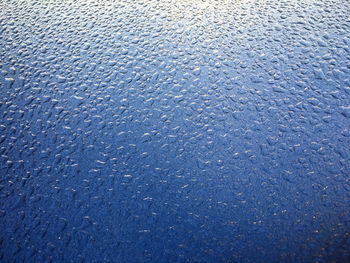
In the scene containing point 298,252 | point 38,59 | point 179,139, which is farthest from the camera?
point 38,59

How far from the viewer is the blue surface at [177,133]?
1.44ft

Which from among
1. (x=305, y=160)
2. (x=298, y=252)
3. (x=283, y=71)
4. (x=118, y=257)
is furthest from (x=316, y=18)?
(x=118, y=257)

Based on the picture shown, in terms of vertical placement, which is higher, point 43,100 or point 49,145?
point 43,100

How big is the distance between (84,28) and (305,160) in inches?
21.7

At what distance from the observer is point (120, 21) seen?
740 millimetres

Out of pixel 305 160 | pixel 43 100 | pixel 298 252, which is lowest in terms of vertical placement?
pixel 298 252

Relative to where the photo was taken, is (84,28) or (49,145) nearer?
(49,145)

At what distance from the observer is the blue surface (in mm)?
439

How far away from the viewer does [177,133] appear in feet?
1.78

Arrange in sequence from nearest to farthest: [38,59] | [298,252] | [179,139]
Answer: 1. [298,252]
2. [179,139]
3. [38,59]

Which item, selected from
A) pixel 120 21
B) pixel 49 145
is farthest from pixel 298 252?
pixel 120 21

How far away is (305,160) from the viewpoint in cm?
49

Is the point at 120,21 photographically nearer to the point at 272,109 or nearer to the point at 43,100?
the point at 43,100

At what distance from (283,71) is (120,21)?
0.39 metres
